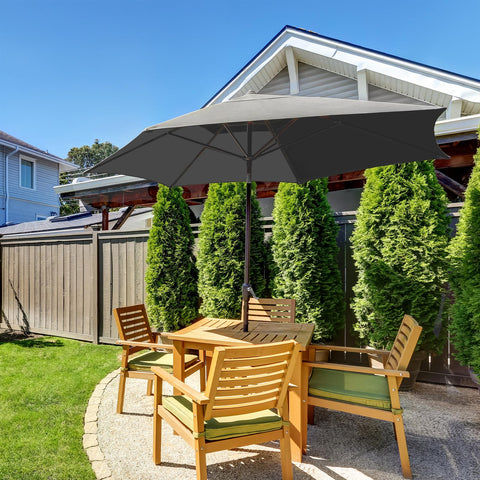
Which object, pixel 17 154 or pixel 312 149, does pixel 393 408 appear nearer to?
pixel 312 149

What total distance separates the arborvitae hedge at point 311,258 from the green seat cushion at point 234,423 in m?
2.11

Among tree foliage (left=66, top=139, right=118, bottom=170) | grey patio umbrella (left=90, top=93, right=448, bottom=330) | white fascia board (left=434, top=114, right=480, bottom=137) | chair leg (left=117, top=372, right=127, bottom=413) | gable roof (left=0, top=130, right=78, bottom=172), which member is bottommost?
chair leg (left=117, top=372, right=127, bottom=413)

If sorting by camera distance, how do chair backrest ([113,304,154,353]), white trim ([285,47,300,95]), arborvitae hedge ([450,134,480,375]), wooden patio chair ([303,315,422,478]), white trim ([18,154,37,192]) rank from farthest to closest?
white trim ([18,154,37,192]) < white trim ([285,47,300,95]) < chair backrest ([113,304,154,353]) < arborvitae hedge ([450,134,480,375]) < wooden patio chair ([303,315,422,478])

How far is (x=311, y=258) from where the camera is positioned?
399cm

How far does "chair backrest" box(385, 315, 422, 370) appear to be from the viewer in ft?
6.79

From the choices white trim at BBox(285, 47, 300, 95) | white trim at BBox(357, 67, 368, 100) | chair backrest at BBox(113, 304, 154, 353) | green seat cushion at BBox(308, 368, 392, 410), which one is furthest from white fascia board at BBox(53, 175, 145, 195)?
green seat cushion at BBox(308, 368, 392, 410)

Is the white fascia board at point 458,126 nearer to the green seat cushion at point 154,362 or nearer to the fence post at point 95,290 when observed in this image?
the green seat cushion at point 154,362

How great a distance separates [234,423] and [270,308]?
1.71m

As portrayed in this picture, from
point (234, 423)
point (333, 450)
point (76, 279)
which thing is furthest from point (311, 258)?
point (76, 279)

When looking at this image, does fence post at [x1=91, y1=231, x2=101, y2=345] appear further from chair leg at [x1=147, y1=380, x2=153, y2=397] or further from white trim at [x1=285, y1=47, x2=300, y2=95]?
white trim at [x1=285, y1=47, x2=300, y2=95]

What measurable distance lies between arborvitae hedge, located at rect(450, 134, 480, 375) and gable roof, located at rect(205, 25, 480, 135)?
138 inches

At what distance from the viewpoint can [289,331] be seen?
8.99 feet

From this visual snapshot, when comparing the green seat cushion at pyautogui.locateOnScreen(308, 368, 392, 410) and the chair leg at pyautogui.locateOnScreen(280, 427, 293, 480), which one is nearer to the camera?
the chair leg at pyautogui.locateOnScreen(280, 427, 293, 480)

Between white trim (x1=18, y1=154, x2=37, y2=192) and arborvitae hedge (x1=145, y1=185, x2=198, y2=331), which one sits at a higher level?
white trim (x1=18, y1=154, x2=37, y2=192)
